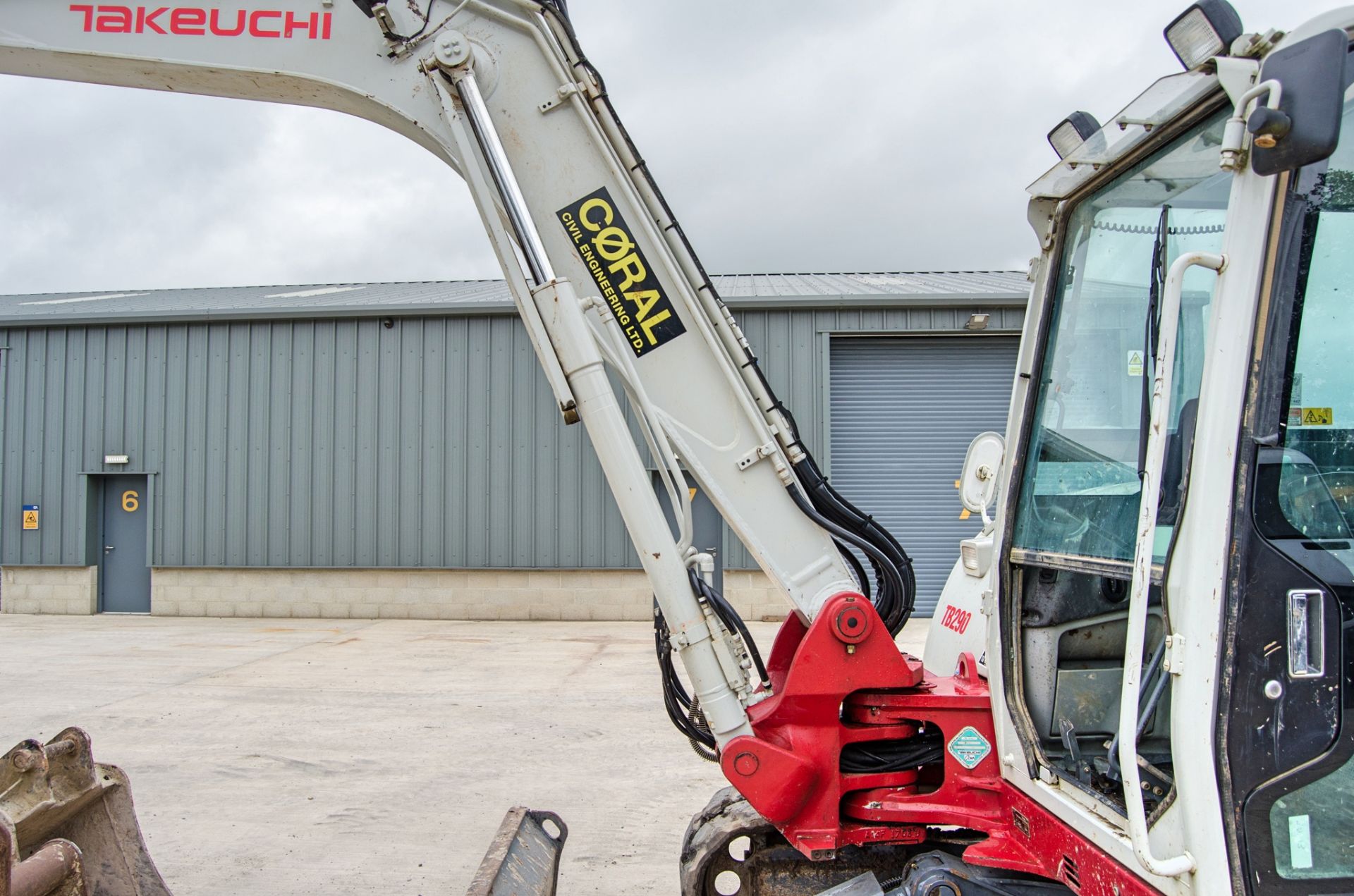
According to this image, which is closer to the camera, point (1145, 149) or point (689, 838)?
point (1145, 149)

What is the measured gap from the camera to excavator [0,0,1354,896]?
6.48ft

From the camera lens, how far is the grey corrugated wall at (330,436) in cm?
1359

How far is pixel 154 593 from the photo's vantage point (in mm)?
14242

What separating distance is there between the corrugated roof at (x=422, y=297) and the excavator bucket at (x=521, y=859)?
10596mm

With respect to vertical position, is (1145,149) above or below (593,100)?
below

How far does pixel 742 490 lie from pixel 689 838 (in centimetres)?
131

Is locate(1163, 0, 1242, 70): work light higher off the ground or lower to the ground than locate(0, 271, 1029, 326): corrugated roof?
lower

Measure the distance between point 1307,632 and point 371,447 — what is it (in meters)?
13.3

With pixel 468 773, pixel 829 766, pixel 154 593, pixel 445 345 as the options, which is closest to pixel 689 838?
pixel 829 766

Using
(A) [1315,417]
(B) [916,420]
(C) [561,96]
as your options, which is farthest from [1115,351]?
(B) [916,420]

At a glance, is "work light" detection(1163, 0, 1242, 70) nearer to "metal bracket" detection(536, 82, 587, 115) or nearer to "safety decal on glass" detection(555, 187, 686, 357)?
"safety decal on glass" detection(555, 187, 686, 357)

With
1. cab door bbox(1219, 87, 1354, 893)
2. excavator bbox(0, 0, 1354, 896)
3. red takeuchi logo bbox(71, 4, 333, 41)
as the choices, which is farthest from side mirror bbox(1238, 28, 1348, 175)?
red takeuchi logo bbox(71, 4, 333, 41)

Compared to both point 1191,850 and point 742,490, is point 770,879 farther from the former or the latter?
point 1191,850

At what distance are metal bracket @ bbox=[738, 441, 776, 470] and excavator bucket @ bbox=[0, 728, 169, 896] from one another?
2286mm
